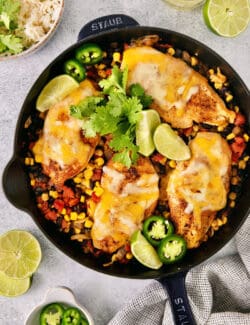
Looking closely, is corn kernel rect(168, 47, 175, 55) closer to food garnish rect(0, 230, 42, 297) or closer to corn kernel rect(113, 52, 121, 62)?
corn kernel rect(113, 52, 121, 62)

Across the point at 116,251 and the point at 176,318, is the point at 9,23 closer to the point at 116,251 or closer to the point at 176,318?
the point at 116,251

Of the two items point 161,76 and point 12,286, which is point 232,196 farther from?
point 12,286

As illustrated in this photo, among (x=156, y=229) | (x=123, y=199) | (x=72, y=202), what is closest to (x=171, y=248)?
(x=156, y=229)

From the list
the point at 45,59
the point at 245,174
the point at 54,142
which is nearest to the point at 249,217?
the point at 245,174

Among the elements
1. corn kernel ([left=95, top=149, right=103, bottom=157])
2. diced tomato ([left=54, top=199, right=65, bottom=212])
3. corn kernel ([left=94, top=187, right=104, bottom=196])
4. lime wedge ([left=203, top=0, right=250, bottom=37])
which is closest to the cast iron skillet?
diced tomato ([left=54, top=199, right=65, bottom=212])

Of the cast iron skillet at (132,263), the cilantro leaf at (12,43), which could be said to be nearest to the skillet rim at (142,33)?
the cast iron skillet at (132,263)

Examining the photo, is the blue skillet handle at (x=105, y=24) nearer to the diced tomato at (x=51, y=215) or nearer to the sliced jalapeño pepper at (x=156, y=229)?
the diced tomato at (x=51, y=215)

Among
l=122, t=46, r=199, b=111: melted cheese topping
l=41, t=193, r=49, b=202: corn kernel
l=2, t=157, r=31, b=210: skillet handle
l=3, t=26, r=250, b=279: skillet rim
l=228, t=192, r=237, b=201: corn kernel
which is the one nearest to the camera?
l=2, t=157, r=31, b=210: skillet handle
